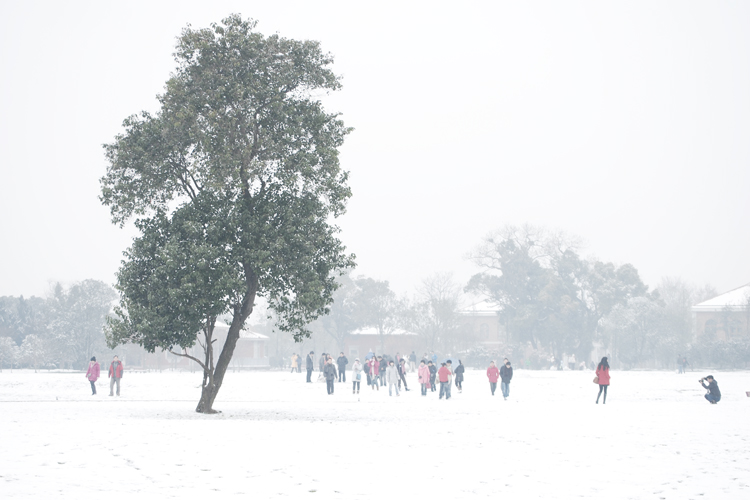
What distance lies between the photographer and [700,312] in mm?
95688

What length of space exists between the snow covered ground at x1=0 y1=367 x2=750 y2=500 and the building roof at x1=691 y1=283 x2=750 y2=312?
7465 centimetres

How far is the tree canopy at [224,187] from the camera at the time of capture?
20516mm

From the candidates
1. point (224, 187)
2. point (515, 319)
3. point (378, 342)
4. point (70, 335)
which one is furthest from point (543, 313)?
point (224, 187)

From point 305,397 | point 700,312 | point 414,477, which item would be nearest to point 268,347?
point 700,312

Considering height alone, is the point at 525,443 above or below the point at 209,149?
below

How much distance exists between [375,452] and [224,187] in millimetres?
9835

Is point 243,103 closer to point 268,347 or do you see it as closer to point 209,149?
point 209,149

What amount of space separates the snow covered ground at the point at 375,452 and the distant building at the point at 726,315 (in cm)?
7131

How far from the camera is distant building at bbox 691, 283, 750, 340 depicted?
292 ft

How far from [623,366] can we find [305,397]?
62.4 meters

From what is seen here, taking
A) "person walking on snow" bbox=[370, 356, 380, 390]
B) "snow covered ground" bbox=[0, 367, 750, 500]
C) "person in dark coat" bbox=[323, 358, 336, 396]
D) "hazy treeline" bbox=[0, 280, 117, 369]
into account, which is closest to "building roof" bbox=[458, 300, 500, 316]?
"hazy treeline" bbox=[0, 280, 117, 369]

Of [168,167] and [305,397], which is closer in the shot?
[168,167]

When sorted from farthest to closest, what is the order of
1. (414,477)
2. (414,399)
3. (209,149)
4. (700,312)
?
(700,312)
(414,399)
(209,149)
(414,477)

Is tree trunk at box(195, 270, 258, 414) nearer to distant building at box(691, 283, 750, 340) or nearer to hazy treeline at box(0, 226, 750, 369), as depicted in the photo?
hazy treeline at box(0, 226, 750, 369)
